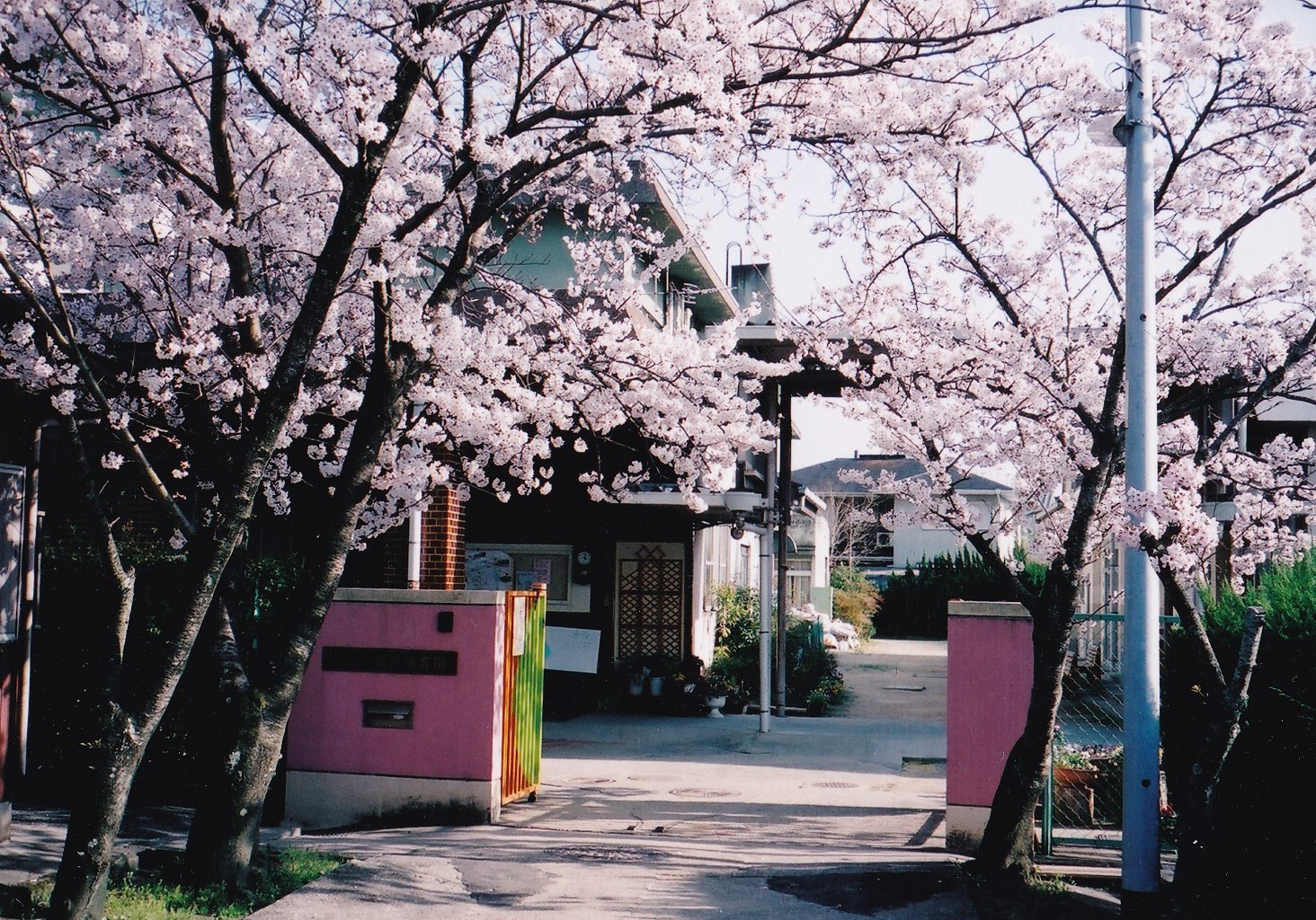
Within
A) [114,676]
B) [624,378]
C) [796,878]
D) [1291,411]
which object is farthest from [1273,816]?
[1291,411]

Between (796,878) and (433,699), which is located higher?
Result: (433,699)

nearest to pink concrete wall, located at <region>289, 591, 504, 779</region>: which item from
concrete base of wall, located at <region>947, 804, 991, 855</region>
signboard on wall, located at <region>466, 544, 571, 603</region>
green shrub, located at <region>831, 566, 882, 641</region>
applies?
concrete base of wall, located at <region>947, 804, 991, 855</region>

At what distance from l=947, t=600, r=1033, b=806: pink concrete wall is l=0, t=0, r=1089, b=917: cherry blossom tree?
102 inches

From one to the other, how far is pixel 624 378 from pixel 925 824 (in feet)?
14.8

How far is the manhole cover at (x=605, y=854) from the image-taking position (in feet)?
25.4

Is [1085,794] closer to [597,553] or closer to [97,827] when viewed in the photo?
[97,827]

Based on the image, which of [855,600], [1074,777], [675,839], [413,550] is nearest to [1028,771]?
[1074,777]

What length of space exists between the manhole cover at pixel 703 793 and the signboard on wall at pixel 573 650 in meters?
5.56

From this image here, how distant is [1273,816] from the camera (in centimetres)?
563

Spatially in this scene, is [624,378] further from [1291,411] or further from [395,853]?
[1291,411]

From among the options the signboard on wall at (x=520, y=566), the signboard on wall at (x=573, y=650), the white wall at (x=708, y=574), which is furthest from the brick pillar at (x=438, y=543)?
the white wall at (x=708, y=574)

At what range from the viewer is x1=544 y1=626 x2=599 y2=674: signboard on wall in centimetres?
1623

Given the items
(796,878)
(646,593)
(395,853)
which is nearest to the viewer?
(796,878)

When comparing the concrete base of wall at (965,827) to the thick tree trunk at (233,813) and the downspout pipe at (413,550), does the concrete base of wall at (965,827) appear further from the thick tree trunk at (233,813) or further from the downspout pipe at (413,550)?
the downspout pipe at (413,550)
